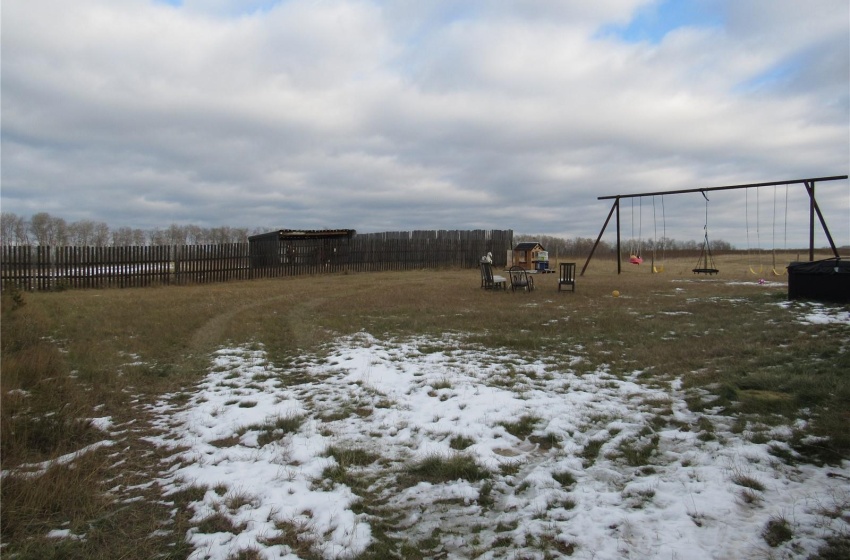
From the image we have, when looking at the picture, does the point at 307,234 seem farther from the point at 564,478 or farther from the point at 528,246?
the point at 564,478

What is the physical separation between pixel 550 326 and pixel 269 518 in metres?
6.93

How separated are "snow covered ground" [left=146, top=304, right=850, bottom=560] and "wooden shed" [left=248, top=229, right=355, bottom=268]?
760 inches

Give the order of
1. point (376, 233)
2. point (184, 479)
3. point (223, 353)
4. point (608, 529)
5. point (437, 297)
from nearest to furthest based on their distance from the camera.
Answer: point (608, 529), point (184, 479), point (223, 353), point (437, 297), point (376, 233)

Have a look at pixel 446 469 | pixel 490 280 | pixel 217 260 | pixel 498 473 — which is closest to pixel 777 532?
pixel 498 473

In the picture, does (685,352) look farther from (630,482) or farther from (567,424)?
(630,482)

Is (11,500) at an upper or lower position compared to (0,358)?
lower

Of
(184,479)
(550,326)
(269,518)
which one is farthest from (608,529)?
(550,326)

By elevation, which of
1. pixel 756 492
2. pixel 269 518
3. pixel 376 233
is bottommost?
pixel 269 518

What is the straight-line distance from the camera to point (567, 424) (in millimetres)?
4062

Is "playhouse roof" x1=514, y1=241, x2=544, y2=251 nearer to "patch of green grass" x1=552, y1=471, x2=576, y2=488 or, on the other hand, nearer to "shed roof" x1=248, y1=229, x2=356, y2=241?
"shed roof" x1=248, y1=229, x2=356, y2=241

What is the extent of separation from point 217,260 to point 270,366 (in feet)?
57.3

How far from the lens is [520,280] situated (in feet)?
50.8

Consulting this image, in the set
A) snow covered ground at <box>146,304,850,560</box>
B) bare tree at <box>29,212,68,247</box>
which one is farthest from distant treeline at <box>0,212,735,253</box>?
snow covered ground at <box>146,304,850,560</box>

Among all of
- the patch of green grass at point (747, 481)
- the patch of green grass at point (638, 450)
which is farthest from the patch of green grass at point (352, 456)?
the patch of green grass at point (747, 481)
